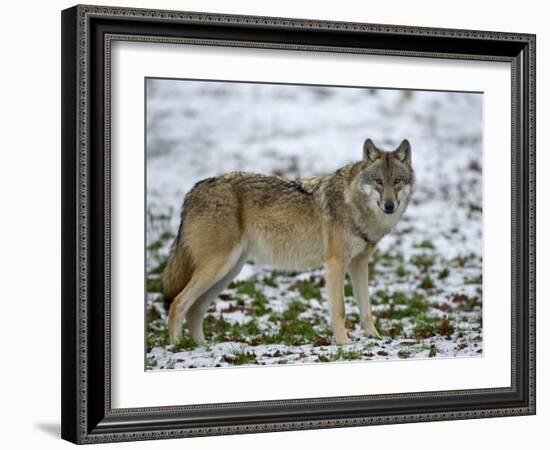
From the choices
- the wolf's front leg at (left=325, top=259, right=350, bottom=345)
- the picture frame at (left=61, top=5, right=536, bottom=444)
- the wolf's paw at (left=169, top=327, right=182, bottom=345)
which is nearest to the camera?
the picture frame at (left=61, top=5, right=536, bottom=444)

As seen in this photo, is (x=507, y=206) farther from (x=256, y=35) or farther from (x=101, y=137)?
(x=101, y=137)

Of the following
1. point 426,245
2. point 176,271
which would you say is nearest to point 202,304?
point 176,271

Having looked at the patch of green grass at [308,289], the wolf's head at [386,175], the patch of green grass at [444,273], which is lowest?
the patch of green grass at [308,289]

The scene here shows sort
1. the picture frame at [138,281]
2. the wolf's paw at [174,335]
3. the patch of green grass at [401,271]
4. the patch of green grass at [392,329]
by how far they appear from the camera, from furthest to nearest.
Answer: the patch of green grass at [401,271], the patch of green grass at [392,329], the wolf's paw at [174,335], the picture frame at [138,281]

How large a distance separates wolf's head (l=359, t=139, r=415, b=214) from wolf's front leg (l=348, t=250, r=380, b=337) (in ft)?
1.96

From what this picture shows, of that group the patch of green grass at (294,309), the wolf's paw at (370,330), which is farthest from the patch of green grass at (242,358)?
the patch of green grass at (294,309)

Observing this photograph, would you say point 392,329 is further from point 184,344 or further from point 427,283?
point 184,344

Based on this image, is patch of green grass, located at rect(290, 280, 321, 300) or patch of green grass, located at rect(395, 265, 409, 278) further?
patch of green grass, located at rect(395, 265, 409, 278)

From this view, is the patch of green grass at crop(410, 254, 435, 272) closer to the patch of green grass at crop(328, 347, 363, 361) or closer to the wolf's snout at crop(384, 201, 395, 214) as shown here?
the wolf's snout at crop(384, 201, 395, 214)

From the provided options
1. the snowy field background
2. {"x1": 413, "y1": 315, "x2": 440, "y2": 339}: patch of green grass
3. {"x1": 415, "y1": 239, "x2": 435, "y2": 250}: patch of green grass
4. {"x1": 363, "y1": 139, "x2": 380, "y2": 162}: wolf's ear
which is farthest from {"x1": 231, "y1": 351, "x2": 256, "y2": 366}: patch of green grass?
{"x1": 415, "y1": 239, "x2": 435, "y2": 250}: patch of green grass

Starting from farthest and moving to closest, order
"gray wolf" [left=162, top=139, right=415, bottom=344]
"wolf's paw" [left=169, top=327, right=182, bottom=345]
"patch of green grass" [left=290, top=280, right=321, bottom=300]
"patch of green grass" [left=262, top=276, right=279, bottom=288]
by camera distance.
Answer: "patch of green grass" [left=262, top=276, right=279, bottom=288] → "patch of green grass" [left=290, top=280, right=321, bottom=300] → "gray wolf" [left=162, top=139, right=415, bottom=344] → "wolf's paw" [left=169, top=327, right=182, bottom=345]

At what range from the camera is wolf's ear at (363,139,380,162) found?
867 centimetres

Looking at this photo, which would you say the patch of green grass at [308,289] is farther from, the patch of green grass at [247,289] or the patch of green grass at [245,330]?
the patch of green grass at [245,330]

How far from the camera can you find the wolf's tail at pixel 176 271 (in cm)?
851
